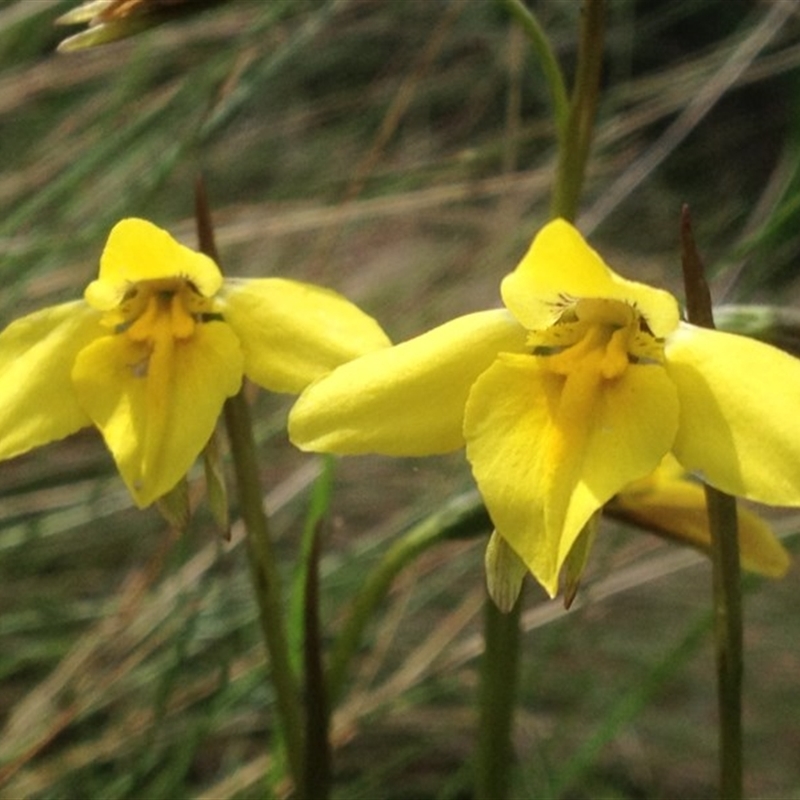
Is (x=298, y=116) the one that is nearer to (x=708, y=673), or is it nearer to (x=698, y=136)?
(x=698, y=136)

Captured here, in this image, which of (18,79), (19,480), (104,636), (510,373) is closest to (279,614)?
(510,373)

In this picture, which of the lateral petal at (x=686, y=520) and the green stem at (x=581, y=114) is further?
the lateral petal at (x=686, y=520)

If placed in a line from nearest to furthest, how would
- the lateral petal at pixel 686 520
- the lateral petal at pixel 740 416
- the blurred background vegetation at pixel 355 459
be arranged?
the lateral petal at pixel 740 416, the lateral petal at pixel 686 520, the blurred background vegetation at pixel 355 459

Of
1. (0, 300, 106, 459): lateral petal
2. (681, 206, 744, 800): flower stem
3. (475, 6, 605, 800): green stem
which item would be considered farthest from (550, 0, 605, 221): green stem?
(0, 300, 106, 459): lateral petal

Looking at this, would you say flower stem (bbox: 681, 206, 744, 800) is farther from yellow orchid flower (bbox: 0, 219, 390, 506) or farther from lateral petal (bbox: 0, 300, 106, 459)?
lateral petal (bbox: 0, 300, 106, 459)

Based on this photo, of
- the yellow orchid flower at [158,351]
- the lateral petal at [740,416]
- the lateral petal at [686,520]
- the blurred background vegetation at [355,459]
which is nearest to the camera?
the lateral petal at [740,416]

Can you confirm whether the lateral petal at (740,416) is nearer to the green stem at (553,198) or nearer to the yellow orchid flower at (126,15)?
the green stem at (553,198)

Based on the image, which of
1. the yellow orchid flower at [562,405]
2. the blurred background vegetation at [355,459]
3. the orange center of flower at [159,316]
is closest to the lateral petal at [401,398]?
the yellow orchid flower at [562,405]
